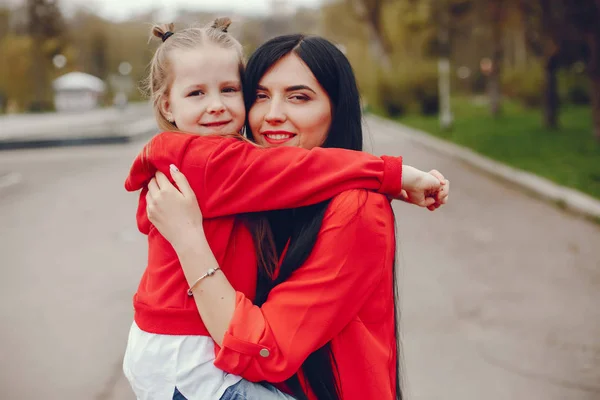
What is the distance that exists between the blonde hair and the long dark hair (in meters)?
0.10

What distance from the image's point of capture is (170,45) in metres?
1.77

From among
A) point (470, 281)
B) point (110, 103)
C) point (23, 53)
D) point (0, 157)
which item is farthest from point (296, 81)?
point (110, 103)

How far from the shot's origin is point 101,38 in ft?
244

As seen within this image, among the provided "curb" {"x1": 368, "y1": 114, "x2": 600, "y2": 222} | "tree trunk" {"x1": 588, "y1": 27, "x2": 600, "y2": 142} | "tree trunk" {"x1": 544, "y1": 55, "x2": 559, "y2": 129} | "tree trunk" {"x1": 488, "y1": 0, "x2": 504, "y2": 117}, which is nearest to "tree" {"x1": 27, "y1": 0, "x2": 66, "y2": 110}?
"tree trunk" {"x1": 488, "y1": 0, "x2": 504, "y2": 117}

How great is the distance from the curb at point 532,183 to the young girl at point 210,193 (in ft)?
22.8

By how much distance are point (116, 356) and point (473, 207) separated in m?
6.03

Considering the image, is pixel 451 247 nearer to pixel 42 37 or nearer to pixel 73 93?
pixel 73 93

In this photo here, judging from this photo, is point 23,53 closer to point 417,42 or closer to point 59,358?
point 417,42

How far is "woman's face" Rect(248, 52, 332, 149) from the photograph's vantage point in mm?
1720

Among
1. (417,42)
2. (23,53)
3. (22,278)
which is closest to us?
(22,278)

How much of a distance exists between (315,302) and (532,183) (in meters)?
9.20

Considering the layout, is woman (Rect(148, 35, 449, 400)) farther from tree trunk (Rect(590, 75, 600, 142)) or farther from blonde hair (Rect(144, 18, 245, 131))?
tree trunk (Rect(590, 75, 600, 142))

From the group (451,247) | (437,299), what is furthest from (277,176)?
(451,247)

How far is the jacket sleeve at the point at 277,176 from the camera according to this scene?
1.54 meters
